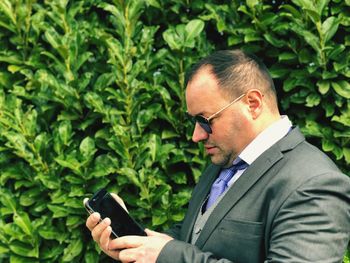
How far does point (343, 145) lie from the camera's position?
3768 millimetres

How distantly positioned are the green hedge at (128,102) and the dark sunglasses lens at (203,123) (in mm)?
982

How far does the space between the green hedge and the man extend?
79cm

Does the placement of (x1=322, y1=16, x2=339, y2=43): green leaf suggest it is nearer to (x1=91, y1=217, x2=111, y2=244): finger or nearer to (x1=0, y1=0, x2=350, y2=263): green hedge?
(x1=0, y1=0, x2=350, y2=263): green hedge

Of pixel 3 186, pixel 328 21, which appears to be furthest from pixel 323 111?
pixel 3 186

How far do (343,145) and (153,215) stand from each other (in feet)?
4.22

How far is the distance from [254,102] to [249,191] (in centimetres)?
45

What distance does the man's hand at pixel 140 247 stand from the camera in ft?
8.88

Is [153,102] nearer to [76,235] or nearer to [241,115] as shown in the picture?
[76,235]

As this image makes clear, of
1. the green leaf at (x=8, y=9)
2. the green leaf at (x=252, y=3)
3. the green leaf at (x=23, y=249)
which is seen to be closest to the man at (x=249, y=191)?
the green leaf at (x=252, y=3)

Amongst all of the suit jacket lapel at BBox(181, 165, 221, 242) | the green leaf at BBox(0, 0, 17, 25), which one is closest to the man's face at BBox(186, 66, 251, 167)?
the suit jacket lapel at BBox(181, 165, 221, 242)

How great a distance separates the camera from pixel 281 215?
255 centimetres

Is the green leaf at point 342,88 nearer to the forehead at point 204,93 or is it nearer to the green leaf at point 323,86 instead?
the green leaf at point 323,86

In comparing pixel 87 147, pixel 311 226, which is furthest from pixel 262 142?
pixel 87 147

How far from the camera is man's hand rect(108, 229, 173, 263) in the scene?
2.71 metres
